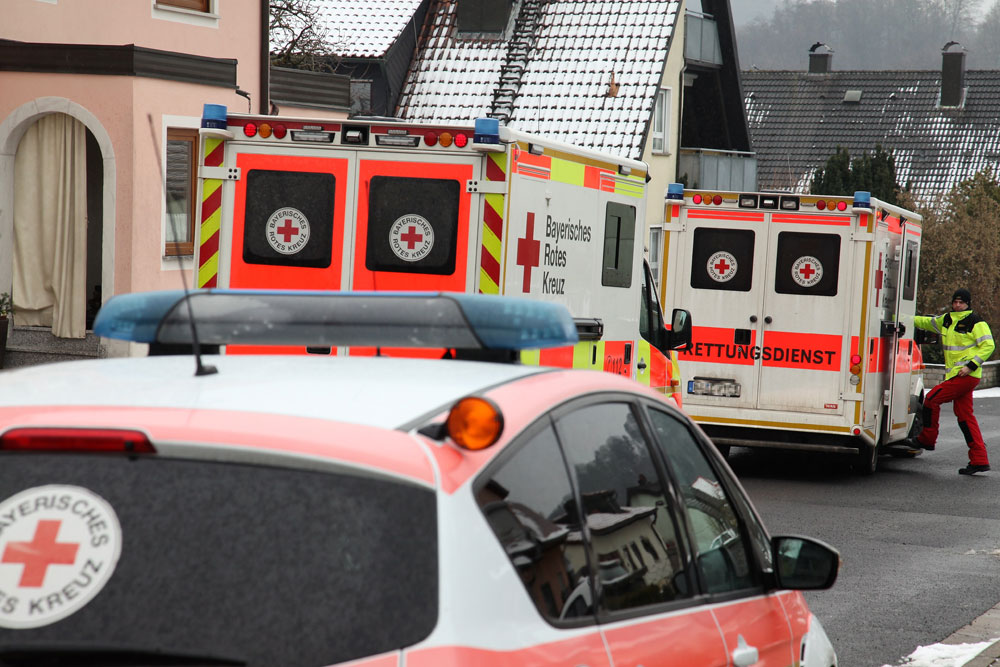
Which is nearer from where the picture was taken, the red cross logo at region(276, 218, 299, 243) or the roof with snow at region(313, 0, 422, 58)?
the red cross logo at region(276, 218, 299, 243)

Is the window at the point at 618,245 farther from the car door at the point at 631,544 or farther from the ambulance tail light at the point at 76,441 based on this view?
the ambulance tail light at the point at 76,441

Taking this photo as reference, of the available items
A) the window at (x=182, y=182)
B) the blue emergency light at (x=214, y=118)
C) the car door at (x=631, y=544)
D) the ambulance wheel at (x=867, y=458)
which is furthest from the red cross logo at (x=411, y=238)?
the window at (x=182, y=182)

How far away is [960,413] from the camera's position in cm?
1445

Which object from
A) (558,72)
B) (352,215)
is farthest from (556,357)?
(558,72)

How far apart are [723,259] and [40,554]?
12.2m

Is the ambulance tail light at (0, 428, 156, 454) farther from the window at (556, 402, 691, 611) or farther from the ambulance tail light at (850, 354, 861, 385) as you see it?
the ambulance tail light at (850, 354, 861, 385)

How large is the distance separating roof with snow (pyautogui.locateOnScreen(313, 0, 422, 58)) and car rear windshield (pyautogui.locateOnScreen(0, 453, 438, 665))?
27609 mm

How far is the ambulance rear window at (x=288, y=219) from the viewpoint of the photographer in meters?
8.45

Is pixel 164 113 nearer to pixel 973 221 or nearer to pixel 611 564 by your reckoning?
pixel 611 564

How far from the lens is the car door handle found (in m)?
3.16

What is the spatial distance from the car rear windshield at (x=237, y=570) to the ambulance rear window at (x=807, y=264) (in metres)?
11.8

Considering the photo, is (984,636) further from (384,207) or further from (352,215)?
(352,215)

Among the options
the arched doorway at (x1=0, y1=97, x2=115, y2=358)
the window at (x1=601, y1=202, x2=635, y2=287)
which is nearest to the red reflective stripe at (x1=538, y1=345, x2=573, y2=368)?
the window at (x1=601, y1=202, x2=635, y2=287)

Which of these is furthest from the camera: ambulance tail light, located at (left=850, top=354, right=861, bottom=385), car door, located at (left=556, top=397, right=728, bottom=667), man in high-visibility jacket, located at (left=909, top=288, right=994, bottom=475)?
man in high-visibility jacket, located at (left=909, top=288, right=994, bottom=475)
